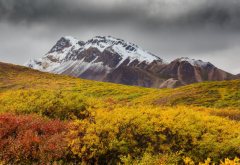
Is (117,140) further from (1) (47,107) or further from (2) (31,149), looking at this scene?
(1) (47,107)

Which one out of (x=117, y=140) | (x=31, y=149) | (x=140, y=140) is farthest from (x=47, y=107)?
(x=140, y=140)

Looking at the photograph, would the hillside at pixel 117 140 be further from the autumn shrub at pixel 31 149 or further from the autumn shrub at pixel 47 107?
the autumn shrub at pixel 47 107

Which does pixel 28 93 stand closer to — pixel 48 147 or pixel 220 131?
pixel 48 147

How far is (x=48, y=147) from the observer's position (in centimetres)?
476

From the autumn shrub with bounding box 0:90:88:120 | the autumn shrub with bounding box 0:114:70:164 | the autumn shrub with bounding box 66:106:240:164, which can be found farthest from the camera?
the autumn shrub with bounding box 0:90:88:120

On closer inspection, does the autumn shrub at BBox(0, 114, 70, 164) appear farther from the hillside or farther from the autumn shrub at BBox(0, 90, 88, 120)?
the autumn shrub at BBox(0, 90, 88, 120)

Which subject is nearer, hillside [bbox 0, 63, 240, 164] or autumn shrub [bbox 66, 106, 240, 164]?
hillside [bbox 0, 63, 240, 164]

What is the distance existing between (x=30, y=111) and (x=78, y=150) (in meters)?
5.61

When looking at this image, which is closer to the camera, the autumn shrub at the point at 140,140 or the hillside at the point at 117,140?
the hillside at the point at 117,140

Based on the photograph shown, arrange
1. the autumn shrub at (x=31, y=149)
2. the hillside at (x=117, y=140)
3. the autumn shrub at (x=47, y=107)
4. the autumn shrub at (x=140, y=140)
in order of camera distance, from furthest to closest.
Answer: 1. the autumn shrub at (x=47, y=107)
2. the autumn shrub at (x=140, y=140)
3. the hillside at (x=117, y=140)
4. the autumn shrub at (x=31, y=149)

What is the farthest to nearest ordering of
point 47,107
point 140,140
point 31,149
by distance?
point 47,107 → point 140,140 → point 31,149

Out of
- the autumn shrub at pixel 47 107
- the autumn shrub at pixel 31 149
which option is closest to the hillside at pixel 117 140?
the autumn shrub at pixel 31 149

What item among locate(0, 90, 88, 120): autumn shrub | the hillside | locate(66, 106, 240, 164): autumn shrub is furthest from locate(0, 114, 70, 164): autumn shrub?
locate(0, 90, 88, 120): autumn shrub

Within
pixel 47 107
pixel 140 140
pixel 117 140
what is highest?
pixel 47 107
